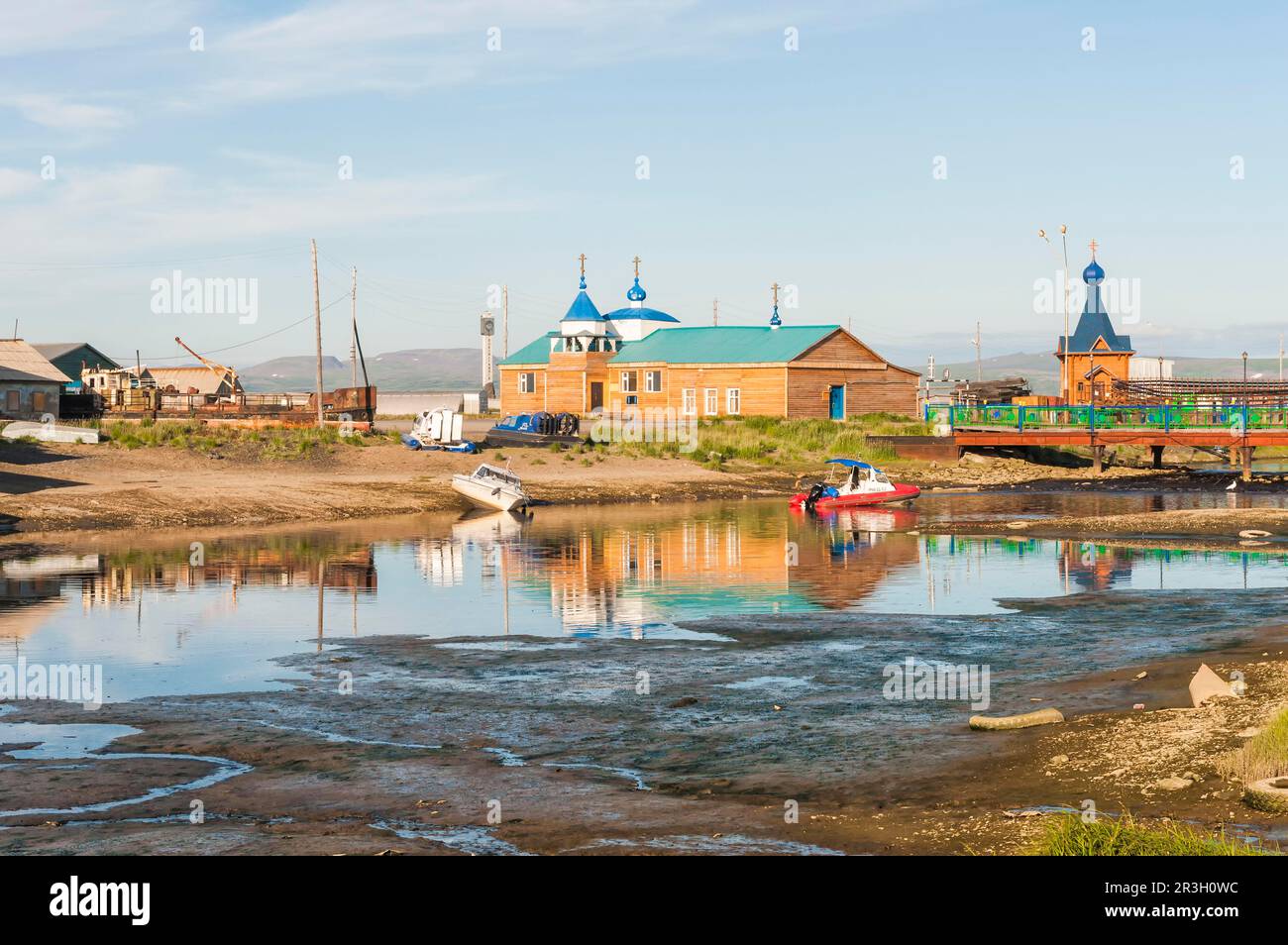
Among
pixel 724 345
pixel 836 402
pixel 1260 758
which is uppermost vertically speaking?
pixel 724 345

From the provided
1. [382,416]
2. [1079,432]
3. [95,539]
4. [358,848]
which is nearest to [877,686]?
[358,848]

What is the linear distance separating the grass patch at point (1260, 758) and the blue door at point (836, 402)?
63.9 meters

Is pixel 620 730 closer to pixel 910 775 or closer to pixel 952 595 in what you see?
pixel 910 775

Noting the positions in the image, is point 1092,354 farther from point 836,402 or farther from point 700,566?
point 700,566

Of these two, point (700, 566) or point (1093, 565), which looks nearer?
point (1093, 565)

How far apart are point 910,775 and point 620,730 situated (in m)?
3.67

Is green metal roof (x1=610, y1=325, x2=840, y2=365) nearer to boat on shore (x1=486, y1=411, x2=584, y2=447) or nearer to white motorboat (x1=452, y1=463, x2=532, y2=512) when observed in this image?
boat on shore (x1=486, y1=411, x2=584, y2=447)

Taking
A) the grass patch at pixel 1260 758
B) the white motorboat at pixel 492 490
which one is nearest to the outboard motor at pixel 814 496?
the white motorboat at pixel 492 490

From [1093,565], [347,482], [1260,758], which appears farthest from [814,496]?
[1260,758]

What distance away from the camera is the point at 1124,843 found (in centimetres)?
844

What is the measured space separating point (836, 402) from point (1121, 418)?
54.6 ft

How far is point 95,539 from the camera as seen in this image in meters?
37.6

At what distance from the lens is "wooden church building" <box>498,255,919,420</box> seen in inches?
2921

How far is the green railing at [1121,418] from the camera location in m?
60.4
